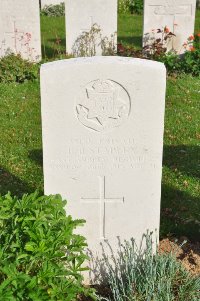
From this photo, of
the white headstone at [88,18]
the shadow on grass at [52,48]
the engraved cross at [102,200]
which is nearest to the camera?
the engraved cross at [102,200]

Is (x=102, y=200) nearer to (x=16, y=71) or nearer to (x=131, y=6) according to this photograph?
(x=16, y=71)

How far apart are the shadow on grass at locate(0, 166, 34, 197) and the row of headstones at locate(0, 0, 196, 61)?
14.8 feet

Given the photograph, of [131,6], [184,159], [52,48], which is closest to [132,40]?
[52,48]

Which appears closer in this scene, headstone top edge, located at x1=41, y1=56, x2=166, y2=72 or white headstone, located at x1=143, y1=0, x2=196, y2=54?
headstone top edge, located at x1=41, y1=56, x2=166, y2=72

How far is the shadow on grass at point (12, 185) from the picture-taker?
5.36 meters

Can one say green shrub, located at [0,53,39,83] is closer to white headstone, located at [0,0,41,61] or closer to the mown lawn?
the mown lawn

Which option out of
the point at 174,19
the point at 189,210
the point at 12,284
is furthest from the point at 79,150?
the point at 174,19

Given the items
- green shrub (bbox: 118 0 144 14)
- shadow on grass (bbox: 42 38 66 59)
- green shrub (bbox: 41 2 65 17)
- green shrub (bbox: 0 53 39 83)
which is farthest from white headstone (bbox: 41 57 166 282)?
green shrub (bbox: 118 0 144 14)

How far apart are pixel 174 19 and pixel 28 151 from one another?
16.2 feet

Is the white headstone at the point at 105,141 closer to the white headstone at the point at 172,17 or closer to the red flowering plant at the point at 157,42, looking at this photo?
A: the red flowering plant at the point at 157,42

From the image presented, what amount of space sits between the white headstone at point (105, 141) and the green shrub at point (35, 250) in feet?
1.29

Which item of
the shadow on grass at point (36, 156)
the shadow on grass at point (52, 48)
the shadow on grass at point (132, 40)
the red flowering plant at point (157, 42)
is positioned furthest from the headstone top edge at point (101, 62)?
the shadow on grass at point (132, 40)

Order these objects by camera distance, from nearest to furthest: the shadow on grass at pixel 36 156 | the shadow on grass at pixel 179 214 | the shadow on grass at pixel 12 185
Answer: the shadow on grass at pixel 179 214, the shadow on grass at pixel 12 185, the shadow on grass at pixel 36 156

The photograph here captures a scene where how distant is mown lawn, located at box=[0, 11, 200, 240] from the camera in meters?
5.05
